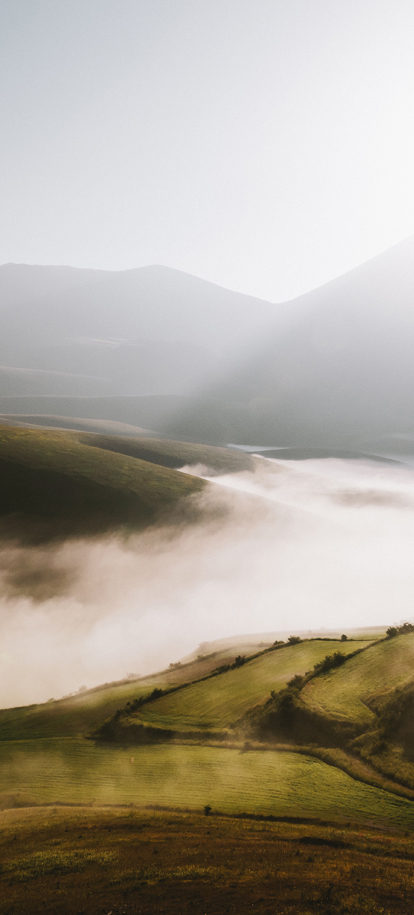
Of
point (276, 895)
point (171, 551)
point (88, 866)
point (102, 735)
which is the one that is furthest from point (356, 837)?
point (171, 551)

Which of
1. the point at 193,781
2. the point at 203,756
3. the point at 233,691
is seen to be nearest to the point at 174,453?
the point at 233,691

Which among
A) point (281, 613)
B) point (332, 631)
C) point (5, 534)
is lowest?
point (281, 613)

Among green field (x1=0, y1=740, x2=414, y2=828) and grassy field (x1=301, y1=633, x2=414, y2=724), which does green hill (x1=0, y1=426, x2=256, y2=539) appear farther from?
grassy field (x1=301, y1=633, x2=414, y2=724)

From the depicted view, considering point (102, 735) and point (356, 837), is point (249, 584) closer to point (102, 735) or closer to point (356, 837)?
point (102, 735)

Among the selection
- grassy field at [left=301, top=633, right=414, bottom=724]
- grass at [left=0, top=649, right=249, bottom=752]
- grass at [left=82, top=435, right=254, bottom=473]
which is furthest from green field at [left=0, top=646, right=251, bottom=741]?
grass at [left=82, top=435, right=254, bottom=473]

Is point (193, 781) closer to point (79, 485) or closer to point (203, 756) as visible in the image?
point (203, 756)

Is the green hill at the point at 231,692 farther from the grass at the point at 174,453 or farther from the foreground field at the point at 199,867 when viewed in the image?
the grass at the point at 174,453

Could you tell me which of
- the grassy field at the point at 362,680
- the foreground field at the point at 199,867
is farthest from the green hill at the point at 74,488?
the foreground field at the point at 199,867
